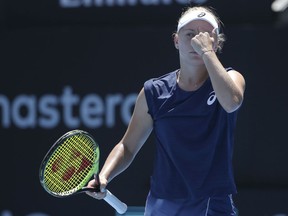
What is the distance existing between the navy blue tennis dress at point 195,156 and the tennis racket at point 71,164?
225 millimetres

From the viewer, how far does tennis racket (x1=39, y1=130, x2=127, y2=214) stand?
3635 millimetres

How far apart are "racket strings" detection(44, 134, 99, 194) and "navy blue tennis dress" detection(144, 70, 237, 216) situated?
12.2 inches

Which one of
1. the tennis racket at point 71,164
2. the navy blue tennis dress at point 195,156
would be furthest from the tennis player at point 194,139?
the tennis racket at point 71,164

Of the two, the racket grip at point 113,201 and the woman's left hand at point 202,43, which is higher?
the woman's left hand at point 202,43

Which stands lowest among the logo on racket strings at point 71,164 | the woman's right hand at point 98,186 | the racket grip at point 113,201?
the racket grip at point 113,201

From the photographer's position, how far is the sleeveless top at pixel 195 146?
350 centimetres

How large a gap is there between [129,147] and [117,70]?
175 centimetres

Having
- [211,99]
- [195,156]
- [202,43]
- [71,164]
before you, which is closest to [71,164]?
[71,164]

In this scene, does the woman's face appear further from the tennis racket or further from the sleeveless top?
the tennis racket

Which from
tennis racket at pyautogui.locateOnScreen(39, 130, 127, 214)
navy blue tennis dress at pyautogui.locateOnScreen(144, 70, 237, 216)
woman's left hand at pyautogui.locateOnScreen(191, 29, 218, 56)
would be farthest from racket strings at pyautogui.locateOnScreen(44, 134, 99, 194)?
woman's left hand at pyautogui.locateOnScreen(191, 29, 218, 56)

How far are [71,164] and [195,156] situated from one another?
0.53m

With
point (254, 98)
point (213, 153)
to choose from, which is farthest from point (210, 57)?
point (254, 98)

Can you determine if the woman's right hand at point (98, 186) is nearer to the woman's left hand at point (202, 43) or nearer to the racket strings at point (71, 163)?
the racket strings at point (71, 163)

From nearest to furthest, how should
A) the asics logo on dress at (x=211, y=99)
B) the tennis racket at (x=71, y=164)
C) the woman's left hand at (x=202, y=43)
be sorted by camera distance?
the woman's left hand at (x=202, y=43) < the asics logo on dress at (x=211, y=99) < the tennis racket at (x=71, y=164)
